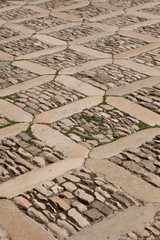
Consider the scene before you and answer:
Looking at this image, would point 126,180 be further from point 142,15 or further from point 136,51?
point 142,15

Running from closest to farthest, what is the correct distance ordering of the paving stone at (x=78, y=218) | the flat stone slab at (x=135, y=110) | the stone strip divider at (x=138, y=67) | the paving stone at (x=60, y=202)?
the paving stone at (x=78, y=218) → the paving stone at (x=60, y=202) → the flat stone slab at (x=135, y=110) → the stone strip divider at (x=138, y=67)

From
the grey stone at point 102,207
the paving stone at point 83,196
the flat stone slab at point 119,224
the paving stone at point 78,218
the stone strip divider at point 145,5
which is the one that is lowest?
the paving stone at point 78,218

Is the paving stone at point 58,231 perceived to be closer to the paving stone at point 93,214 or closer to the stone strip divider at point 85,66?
the paving stone at point 93,214

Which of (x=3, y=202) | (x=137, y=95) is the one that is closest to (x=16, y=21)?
(x=137, y=95)

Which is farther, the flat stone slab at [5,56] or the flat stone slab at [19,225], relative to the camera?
the flat stone slab at [5,56]

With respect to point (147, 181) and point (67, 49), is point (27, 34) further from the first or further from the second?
point (147, 181)

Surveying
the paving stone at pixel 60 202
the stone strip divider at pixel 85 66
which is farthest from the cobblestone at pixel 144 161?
the stone strip divider at pixel 85 66
